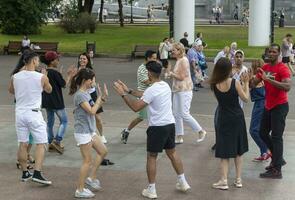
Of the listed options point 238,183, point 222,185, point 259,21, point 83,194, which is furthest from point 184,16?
point 83,194

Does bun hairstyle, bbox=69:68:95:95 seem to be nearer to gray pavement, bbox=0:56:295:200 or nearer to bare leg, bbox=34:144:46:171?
bare leg, bbox=34:144:46:171

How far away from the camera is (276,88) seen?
27.3ft

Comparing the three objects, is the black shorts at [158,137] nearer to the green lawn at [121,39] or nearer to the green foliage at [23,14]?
the green lawn at [121,39]

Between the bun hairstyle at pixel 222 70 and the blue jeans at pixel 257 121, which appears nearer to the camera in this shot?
the bun hairstyle at pixel 222 70

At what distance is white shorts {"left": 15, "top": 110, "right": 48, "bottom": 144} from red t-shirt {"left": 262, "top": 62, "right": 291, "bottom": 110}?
3.15m

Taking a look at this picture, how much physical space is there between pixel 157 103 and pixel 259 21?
27.6 metres

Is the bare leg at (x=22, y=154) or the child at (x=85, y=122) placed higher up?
the child at (x=85, y=122)

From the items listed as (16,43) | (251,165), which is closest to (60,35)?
(16,43)

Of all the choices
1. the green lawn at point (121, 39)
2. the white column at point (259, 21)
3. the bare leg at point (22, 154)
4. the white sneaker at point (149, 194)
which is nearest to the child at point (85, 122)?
the white sneaker at point (149, 194)

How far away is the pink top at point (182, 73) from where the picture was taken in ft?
34.6

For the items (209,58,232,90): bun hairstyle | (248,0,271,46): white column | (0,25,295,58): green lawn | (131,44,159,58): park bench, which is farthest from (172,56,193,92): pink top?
(248,0,271,46): white column

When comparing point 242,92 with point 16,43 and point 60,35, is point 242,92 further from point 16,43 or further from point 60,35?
point 60,35

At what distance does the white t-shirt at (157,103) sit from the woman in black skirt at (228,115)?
0.70 m

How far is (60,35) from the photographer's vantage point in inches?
1708
